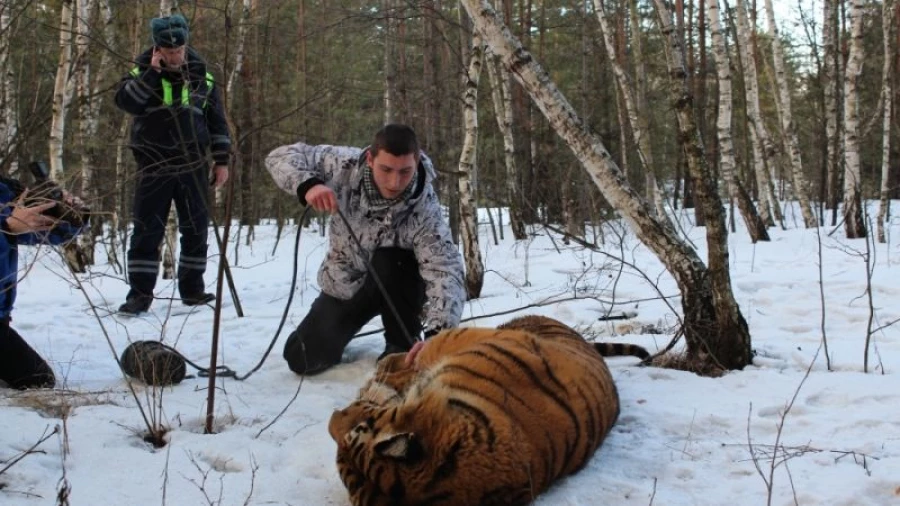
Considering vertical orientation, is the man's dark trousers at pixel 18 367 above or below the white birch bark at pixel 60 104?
below

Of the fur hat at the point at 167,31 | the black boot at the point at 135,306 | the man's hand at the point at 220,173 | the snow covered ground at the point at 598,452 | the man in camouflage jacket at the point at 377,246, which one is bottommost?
the snow covered ground at the point at 598,452

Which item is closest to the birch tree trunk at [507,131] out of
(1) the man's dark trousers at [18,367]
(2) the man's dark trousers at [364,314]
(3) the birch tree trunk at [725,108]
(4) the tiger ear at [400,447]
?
(3) the birch tree trunk at [725,108]

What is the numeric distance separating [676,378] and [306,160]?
7.40 feet

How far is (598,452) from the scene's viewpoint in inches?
104

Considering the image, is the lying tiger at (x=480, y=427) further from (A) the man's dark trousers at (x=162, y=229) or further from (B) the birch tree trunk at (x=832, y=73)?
(B) the birch tree trunk at (x=832, y=73)

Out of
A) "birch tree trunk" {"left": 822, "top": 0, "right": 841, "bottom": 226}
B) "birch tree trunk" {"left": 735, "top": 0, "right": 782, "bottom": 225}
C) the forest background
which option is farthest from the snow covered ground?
"birch tree trunk" {"left": 822, "top": 0, "right": 841, "bottom": 226}

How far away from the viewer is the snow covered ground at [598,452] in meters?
2.24

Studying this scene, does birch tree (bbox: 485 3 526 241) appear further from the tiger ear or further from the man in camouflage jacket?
the tiger ear

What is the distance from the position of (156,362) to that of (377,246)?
1314mm

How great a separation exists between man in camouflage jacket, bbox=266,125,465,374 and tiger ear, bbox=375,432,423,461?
5.21 feet

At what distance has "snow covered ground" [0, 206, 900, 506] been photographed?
224 centimetres

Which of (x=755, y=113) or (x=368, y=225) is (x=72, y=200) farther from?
(x=755, y=113)

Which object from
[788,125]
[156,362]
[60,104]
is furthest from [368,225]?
[788,125]

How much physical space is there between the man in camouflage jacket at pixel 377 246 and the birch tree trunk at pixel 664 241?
75cm
